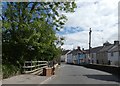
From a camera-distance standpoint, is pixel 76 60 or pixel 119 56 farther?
pixel 76 60

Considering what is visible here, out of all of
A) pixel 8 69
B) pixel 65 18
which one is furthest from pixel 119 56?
pixel 8 69

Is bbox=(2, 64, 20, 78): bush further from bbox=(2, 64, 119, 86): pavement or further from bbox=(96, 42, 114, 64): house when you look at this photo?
bbox=(96, 42, 114, 64): house

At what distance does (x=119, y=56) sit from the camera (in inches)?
3204

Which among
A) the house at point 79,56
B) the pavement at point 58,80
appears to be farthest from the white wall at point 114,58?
the pavement at point 58,80

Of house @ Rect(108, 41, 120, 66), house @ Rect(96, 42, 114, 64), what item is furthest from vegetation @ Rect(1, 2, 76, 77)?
house @ Rect(96, 42, 114, 64)

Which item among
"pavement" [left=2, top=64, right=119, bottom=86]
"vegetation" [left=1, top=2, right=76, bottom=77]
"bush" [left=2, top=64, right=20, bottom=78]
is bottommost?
"pavement" [left=2, top=64, right=119, bottom=86]

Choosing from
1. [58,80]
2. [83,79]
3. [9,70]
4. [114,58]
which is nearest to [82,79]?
[83,79]

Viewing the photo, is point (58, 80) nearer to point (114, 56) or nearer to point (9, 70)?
point (9, 70)

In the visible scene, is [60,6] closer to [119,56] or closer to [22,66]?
[22,66]

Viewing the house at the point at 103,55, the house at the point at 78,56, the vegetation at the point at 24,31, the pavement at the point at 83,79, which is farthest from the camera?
the house at the point at 78,56

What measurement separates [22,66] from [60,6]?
694 cm

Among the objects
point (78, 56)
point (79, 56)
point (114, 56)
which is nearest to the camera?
point (114, 56)

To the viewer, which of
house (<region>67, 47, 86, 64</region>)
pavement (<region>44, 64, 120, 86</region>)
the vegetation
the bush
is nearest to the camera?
the bush

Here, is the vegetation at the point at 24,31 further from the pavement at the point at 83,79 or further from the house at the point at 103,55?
the house at the point at 103,55
